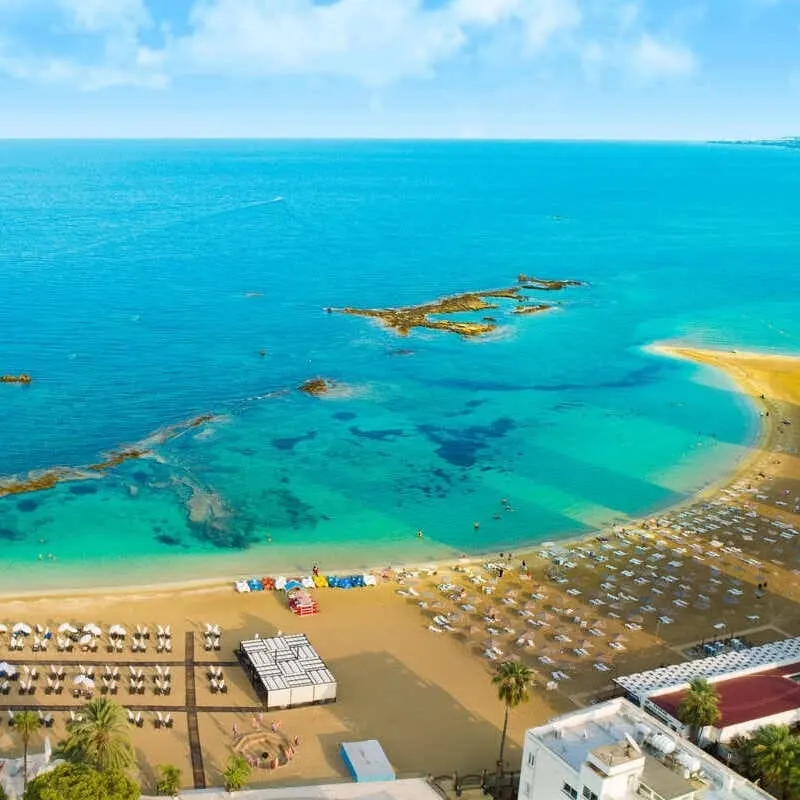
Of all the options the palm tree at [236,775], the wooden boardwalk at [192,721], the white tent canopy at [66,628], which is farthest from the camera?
the white tent canopy at [66,628]

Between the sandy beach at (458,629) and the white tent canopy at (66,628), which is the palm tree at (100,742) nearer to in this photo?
the sandy beach at (458,629)

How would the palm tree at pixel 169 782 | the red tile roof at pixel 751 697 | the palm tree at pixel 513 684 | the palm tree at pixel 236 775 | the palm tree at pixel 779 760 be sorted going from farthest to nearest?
the red tile roof at pixel 751 697 < the palm tree at pixel 513 684 < the palm tree at pixel 236 775 < the palm tree at pixel 169 782 < the palm tree at pixel 779 760

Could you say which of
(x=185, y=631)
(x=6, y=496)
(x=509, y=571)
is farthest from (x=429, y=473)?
(x=6, y=496)

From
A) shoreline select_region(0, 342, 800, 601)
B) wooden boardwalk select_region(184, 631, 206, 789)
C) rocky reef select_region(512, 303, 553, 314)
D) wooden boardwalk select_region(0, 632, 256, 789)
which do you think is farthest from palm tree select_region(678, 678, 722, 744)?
rocky reef select_region(512, 303, 553, 314)

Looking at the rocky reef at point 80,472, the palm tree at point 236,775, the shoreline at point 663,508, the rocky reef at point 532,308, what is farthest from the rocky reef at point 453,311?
the palm tree at point 236,775

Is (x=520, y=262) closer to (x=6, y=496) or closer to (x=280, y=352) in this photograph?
(x=280, y=352)

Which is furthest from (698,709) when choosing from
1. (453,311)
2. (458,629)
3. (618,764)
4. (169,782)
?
(453,311)

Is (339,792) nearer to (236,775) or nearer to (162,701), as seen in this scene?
(236,775)
